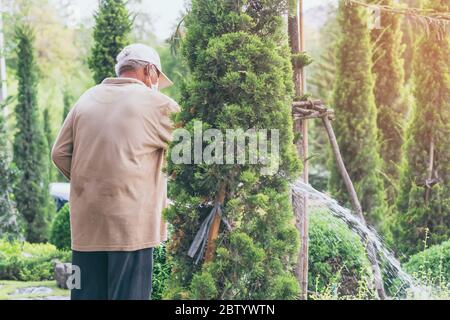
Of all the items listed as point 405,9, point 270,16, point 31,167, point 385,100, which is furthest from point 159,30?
point 270,16

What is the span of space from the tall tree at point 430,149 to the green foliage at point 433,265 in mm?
790

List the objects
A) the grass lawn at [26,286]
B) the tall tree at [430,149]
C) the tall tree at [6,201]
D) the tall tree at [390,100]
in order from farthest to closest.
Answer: the tall tree at [390,100] < the tall tree at [6,201] < the tall tree at [430,149] < the grass lawn at [26,286]

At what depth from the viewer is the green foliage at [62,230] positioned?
7793mm

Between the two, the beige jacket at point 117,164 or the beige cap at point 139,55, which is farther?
the beige cap at point 139,55

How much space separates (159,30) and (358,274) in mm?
11086

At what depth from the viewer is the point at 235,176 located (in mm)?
3172

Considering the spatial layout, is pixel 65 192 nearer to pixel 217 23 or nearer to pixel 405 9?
pixel 405 9

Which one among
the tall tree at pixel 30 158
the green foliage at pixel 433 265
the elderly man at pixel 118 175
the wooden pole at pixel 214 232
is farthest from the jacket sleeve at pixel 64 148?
the tall tree at pixel 30 158

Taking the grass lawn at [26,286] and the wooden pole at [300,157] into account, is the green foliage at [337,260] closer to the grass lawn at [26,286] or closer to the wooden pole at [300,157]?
the wooden pole at [300,157]

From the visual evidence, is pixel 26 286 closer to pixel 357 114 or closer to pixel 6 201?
pixel 6 201

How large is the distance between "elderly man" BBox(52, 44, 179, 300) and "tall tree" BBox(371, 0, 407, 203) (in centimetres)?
580

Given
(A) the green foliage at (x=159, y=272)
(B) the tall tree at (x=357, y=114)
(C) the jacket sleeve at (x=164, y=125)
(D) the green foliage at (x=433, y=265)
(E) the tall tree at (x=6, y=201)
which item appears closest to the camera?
(C) the jacket sleeve at (x=164, y=125)

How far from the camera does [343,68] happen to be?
302 inches

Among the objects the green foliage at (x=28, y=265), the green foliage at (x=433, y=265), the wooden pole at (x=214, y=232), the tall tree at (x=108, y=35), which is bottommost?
the green foliage at (x=28, y=265)
